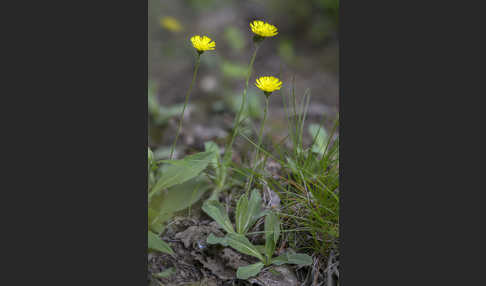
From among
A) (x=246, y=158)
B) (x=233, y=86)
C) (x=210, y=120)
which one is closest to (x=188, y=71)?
(x=233, y=86)

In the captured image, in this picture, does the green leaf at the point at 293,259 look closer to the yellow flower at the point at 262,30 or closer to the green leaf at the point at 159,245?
the green leaf at the point at 159,245

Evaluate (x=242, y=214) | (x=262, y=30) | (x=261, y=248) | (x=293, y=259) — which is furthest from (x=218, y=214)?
(x=262, y=30)

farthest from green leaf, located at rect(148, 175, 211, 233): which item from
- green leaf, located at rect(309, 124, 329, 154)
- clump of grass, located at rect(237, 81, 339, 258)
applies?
green leaf, located at rect(309, 124, 329, 154)

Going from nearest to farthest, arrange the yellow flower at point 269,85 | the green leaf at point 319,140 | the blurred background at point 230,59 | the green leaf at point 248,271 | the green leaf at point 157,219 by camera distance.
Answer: the green leaf at point 248,271 → the yellow flower at point 269,85 → the green leaf at point 157,219 → the green leaf at point 319,140 → the blurred background at point 230,59

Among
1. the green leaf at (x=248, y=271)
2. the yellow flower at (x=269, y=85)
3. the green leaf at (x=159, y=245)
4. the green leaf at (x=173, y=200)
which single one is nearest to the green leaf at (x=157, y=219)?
the green leaf at (x=173, y=200)

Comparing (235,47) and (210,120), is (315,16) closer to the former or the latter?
(235,47)

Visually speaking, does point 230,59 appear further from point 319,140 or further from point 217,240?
point 217,240
